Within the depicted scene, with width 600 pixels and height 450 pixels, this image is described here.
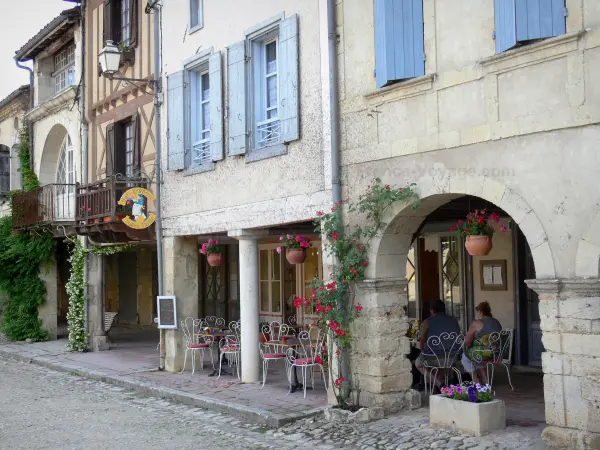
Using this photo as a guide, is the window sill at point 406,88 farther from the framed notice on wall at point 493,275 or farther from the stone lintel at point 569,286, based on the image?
the framed notice on wall at point 493,275

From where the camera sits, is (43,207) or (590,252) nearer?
(590,252)

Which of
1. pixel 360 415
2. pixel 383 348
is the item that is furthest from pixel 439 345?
pixel 360 415

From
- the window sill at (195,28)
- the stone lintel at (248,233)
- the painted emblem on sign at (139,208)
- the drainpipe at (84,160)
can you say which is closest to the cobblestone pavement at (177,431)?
the stone lintel at (248,233)

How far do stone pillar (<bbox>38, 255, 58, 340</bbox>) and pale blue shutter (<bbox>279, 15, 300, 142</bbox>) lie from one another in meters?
11.6

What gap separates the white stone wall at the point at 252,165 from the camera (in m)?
9.77

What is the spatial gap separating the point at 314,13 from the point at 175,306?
580 centimetres

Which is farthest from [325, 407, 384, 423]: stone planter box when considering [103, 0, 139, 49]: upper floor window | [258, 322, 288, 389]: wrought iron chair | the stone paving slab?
[103, 0, 139, 49]: upper floor window

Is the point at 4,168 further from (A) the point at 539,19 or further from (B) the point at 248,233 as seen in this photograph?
(A) the point at 539,19

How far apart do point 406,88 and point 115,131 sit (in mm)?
8627

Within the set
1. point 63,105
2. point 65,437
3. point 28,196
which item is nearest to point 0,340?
point 28,196

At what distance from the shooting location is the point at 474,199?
1034 centimetres

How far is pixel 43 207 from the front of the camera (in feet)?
57.9

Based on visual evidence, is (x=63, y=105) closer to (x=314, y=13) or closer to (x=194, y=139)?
(x=194, y=139)

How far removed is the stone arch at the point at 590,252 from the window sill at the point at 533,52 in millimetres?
1493
